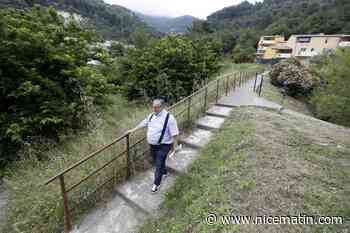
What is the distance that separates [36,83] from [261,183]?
→ 5283 millimetres

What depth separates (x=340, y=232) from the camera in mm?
1915

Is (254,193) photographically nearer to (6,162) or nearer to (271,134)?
(271,134)

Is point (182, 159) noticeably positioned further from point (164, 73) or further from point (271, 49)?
point (271, 49)

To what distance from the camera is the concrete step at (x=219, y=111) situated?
573 centimetres

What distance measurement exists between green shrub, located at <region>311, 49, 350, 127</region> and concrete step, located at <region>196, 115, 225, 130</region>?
31.3 ft

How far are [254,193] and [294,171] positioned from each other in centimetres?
89

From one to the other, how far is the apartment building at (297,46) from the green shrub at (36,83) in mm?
35066

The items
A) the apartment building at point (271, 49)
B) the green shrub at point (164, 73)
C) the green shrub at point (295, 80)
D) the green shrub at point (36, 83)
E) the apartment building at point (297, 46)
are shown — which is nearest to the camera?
the green shrub at point (36, 83)

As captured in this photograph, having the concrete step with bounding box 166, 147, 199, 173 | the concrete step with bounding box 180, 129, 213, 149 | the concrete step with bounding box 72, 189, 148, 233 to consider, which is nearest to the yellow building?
the concrete step with bounding box 180, 129, 213, 149

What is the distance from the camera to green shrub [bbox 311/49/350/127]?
427 inches

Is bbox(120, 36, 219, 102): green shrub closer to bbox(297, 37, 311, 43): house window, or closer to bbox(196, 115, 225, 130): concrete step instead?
bbox(196, 115, 225, 130): concrete step

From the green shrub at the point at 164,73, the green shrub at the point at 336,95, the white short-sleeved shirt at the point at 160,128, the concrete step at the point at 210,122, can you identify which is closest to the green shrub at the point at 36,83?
the white short-sleeved shirt at the point at 160,128

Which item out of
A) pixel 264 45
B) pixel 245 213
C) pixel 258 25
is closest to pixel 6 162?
pixel 245 213

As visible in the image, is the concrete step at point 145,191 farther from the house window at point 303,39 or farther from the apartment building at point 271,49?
the house window at point 303,39
